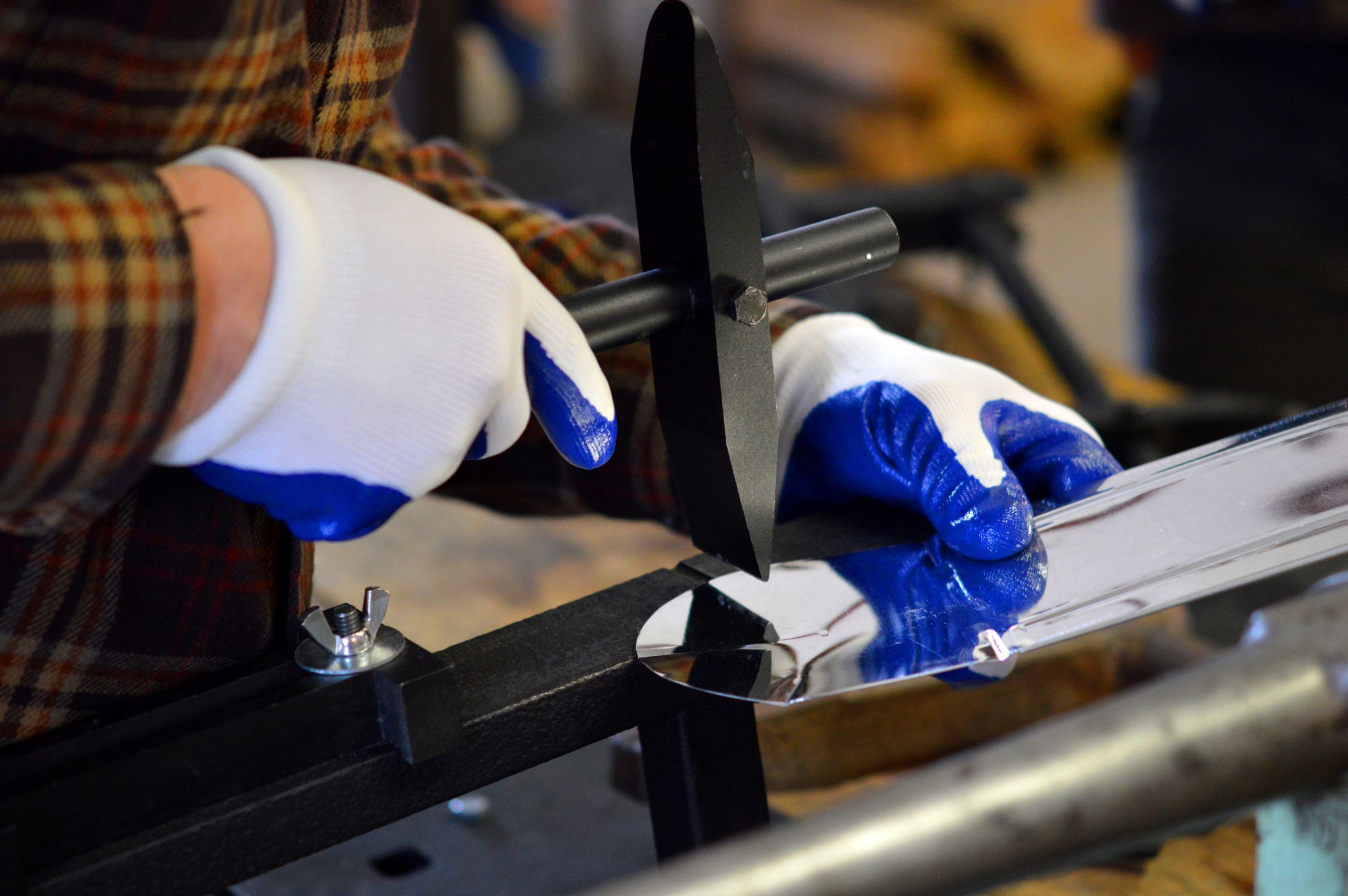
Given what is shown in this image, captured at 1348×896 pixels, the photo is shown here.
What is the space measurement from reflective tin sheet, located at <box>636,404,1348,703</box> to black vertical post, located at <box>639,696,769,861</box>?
40 millimetres

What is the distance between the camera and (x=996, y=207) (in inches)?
Result: 84.7

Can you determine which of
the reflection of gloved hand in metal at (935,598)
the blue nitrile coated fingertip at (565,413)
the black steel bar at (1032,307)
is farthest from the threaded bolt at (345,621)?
the black steel bar at (1032,307)

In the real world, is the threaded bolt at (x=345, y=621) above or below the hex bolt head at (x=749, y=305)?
below

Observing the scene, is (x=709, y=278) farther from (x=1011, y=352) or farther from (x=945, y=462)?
(x=1011, y=352)

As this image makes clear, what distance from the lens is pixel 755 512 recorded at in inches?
23.5

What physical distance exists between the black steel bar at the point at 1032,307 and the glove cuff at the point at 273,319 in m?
1.59

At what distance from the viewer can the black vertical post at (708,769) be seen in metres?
0.59

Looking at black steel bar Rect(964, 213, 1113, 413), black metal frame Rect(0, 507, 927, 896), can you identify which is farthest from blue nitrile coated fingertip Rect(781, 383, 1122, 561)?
black steel bar Rect(964, 213, 1113, 413)

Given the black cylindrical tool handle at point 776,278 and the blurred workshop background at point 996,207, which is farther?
the blurred workshop background at point 996,207

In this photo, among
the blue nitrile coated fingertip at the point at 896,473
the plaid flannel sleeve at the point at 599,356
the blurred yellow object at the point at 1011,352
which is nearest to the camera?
the blue nitrile coated fingertip at the point at 896,473

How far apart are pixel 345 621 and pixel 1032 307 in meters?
1.69

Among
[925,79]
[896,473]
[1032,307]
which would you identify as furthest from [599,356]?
[925,79]

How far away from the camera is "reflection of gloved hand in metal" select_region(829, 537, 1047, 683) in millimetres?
552

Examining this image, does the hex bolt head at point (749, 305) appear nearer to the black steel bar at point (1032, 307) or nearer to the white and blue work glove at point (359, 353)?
the white and blue work glove at point (359, 353)
